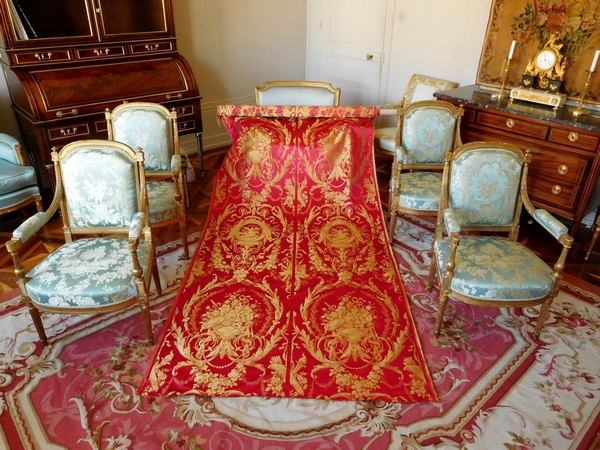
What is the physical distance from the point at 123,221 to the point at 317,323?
117cm

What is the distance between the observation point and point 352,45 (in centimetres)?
498

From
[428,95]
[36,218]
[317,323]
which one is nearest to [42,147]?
[36,218]

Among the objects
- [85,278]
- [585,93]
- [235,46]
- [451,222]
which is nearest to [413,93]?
[585,93]

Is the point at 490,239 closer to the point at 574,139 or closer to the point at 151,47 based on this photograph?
the point at 574,139

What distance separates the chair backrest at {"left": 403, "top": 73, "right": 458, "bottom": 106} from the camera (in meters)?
4.07

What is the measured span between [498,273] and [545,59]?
2022 millimetres

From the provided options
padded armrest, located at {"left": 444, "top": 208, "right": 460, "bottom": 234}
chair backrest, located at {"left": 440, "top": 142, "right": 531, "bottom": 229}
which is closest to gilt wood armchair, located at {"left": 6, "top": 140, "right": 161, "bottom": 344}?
padded armrest, located at {"left": 444, "top": 208, "right": 460, "bottom": 234}

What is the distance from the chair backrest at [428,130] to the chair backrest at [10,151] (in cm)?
272

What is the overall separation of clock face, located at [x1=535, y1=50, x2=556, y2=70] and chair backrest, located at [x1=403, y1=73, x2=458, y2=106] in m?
0.76

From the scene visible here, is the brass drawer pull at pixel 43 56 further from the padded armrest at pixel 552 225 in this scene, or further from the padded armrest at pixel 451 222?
the padded armrest at pixel 552 225

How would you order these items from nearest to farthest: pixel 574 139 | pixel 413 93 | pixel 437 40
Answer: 1. pixel 574 139
2. pixel 437 40
3. pixel 413 93

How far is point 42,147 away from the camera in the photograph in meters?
3.25

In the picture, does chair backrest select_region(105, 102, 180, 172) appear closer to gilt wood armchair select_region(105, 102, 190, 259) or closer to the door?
gilt wood armchair select_region(105, 102, 190, 259)

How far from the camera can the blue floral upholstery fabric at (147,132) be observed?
294 cm
